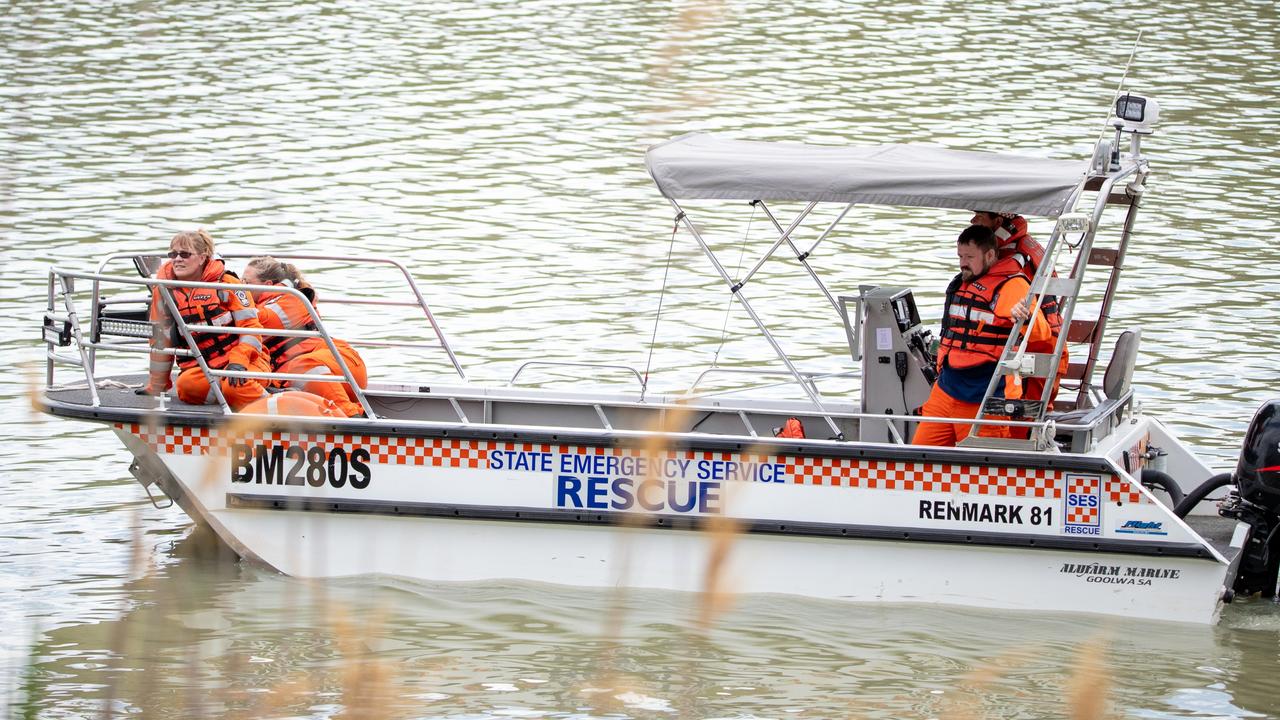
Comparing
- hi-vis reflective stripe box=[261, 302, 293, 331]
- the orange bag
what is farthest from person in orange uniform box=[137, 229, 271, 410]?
the orange bag

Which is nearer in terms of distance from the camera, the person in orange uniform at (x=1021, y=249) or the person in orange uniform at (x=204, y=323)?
the person in orange uniform at (x=1021, y=249)

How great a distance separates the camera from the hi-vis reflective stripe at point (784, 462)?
7906mm

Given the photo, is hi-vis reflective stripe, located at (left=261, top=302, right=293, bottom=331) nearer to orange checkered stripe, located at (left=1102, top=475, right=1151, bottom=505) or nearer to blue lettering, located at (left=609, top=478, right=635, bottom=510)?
blue lettering, located at (left=609, top=478, right=635, bottom=510)

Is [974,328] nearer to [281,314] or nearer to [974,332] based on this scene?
[974,332]

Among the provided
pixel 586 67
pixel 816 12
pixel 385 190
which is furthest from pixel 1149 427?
pixel 816 12

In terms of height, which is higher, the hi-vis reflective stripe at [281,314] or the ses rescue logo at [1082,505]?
the hi-vis reflective stripe at [281,314]

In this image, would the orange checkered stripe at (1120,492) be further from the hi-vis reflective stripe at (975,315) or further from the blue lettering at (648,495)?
the blue lettering at (648,495)

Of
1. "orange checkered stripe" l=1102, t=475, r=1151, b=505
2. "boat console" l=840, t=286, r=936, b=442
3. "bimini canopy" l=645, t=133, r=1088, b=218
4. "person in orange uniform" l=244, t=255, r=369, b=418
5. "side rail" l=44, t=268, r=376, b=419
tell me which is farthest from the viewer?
"boat console" l=840, t=286, r=936, b=442

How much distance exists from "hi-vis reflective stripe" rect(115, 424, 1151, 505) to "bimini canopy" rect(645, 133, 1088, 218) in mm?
1191

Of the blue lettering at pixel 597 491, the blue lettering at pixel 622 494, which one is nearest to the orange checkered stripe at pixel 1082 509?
the blue lettering at pixel 622 494

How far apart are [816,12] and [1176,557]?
19496 mm

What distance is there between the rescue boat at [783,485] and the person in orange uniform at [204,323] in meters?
0.14

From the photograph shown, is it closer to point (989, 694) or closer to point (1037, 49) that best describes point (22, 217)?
point (989, 694)

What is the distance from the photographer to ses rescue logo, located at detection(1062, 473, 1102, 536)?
25.8 feet
